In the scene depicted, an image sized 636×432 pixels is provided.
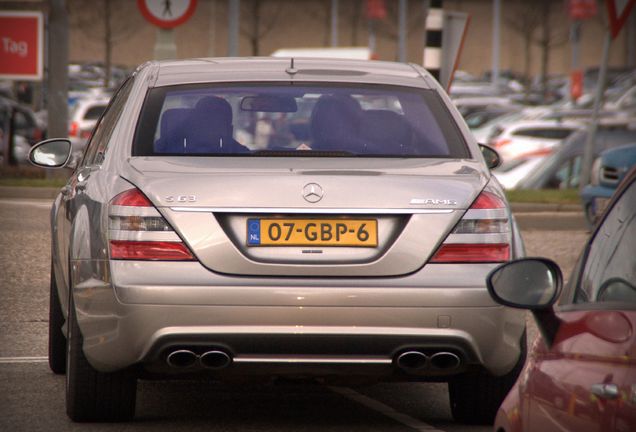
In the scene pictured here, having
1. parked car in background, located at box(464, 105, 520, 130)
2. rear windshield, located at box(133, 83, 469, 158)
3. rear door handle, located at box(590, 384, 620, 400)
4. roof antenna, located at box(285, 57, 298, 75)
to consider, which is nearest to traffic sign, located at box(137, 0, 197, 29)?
roof antenna, located at box(285, 57, 298, 75)

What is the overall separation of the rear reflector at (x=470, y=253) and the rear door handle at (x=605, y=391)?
2.64 m

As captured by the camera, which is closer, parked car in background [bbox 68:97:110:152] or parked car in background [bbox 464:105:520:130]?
parked car in background [bbox 68:97:110:152]

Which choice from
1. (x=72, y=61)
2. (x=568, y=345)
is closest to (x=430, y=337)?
(x=568, y=345)

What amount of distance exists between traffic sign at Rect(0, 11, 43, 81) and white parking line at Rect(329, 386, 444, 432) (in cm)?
1483

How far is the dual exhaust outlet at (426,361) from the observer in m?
5.76

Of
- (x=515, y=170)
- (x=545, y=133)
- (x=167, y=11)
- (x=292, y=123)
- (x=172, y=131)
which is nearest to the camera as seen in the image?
(x=172, y=131)

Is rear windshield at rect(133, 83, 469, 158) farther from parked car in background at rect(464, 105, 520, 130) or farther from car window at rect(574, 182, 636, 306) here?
parked car in background at rect(464, 105, 520, 130)

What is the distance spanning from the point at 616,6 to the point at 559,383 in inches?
532

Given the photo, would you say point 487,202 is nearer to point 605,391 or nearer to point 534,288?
point 534,288

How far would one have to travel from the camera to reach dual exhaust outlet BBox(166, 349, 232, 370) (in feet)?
18.8

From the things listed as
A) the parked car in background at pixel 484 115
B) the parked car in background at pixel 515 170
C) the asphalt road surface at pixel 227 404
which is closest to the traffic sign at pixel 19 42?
the parked car in background at pixel 515 170

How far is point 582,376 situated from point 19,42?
1899cm

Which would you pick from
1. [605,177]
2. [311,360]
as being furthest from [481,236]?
[605,177]

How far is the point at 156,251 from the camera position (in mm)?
5715
